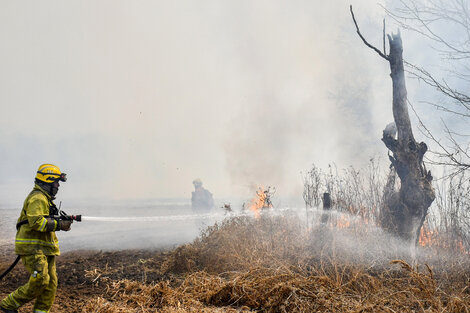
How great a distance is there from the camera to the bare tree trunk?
900 centimetres

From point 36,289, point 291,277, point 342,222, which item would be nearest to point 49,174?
point 36,289

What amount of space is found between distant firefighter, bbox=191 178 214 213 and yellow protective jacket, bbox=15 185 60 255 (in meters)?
17.0

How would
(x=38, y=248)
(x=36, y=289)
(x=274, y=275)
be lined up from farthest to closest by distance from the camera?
(x=274, y=275) < (x=38, y=248) < (x=36, y=289)

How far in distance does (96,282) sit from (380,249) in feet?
22.0

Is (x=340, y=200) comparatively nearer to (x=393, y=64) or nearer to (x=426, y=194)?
(x=426, y=194)

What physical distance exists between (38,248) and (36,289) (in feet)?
1.84

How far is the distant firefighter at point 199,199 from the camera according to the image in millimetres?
22141

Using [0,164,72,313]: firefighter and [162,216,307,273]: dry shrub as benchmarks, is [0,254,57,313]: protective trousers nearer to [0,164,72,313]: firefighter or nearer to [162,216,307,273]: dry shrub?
[0,164,72,313]: firefighter

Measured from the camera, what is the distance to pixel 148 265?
9.28 m

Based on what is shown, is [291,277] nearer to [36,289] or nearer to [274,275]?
[274,275]

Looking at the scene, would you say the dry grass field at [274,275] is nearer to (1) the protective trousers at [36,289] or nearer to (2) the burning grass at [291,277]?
(2) the burning grass at [291,277]

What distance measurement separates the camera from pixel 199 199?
22156 millimetres

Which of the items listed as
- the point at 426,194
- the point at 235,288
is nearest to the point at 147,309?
the point at 235,288

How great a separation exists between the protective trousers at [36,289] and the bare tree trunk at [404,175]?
8114 mm
